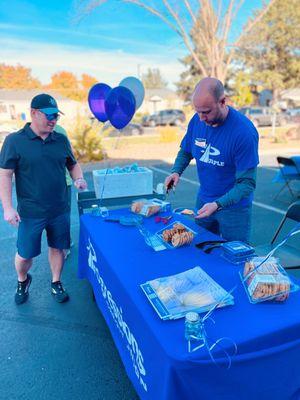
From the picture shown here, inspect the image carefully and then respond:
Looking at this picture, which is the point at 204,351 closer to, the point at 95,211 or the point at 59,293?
the point at 95,211

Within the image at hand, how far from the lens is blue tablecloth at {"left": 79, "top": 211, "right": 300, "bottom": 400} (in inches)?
43.2

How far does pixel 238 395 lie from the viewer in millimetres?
1179

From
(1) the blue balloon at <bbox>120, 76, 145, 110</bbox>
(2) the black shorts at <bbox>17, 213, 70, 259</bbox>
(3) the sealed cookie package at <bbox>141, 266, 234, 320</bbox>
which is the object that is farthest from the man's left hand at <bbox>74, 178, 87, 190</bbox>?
(3) the sealed cookie package at <bbox>141, 266, 234, 320</bbox>

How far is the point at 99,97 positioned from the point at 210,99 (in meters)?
1.46

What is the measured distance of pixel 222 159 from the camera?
6.98 ft

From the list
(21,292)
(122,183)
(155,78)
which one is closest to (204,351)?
(122,183)

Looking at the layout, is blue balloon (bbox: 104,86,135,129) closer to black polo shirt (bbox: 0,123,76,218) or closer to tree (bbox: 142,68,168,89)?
black polo shirt (bbox: 0,123,76,218)

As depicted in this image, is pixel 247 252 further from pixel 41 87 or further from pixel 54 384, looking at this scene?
pixel 41 87

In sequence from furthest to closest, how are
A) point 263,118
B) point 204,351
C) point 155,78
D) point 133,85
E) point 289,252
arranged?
point 155,78
point 263,118
point 133,85
point 289,252
point 204,351

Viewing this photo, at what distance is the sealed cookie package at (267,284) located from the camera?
1.34 m

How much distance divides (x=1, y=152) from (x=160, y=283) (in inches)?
63.0

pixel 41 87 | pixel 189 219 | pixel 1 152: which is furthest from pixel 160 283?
pixel 41 87

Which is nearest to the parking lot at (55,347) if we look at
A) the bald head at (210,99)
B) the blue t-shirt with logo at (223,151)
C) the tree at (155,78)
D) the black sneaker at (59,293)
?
the black sneaker at (59,293)

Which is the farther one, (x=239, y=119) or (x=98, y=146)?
(x=98, y=146)
